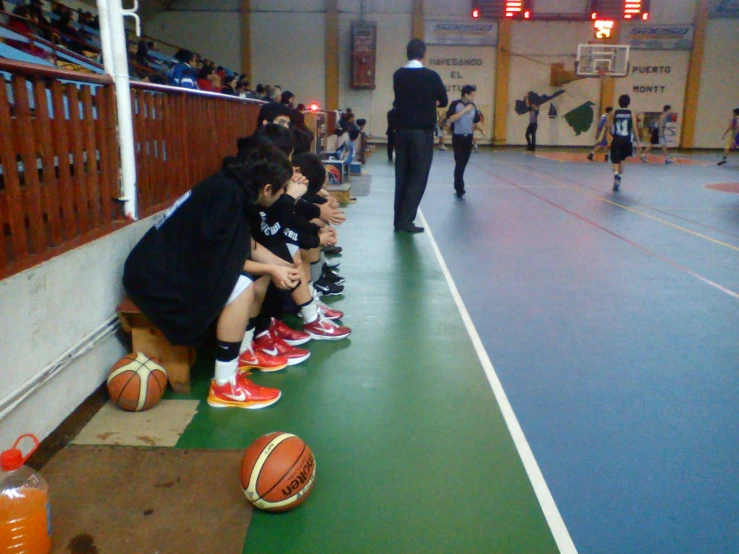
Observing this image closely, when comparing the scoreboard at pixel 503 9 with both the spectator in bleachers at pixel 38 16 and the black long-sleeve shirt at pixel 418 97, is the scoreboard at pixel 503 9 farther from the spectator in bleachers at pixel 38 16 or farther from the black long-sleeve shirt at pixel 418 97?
the black long-sleeve shirt at pixel 418 97

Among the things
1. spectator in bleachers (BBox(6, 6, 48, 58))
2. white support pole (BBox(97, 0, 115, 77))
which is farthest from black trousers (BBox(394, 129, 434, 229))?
spectator in bleachers (BBox(6, 6, 48, 58))

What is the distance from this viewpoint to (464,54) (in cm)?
2222

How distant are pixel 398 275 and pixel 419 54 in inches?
104

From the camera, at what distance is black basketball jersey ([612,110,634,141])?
10000mm

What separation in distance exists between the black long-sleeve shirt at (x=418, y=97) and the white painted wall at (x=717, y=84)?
20.1 meters

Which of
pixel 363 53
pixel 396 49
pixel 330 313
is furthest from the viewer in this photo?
pixel 396 49

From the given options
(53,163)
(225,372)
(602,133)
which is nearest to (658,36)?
(602,133)

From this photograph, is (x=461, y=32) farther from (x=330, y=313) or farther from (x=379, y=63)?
(x=330, y=313)

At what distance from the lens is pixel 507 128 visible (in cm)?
2278

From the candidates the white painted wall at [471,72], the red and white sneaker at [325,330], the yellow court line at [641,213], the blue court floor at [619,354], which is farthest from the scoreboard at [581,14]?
the red and white sneaker at [325,330]

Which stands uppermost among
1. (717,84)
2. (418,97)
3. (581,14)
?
(581,14)

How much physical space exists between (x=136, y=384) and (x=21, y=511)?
936mm

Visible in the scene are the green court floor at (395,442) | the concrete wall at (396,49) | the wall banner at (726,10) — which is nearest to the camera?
the green court floor at (395,442)

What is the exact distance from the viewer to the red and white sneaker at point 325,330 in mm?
3465
